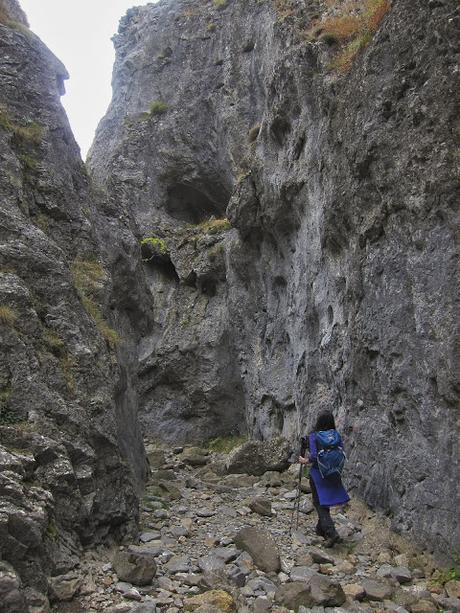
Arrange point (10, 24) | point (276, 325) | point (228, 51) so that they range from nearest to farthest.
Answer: point (10, 24) < point (276, 325) < point (228, 51)

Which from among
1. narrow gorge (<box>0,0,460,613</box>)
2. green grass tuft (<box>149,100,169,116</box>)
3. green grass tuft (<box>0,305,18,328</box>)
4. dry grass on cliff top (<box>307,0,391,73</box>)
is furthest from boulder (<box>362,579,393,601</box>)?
green grass tuft (<box>149,100,169,116</box>)

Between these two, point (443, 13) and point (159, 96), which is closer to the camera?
point (443, 13)

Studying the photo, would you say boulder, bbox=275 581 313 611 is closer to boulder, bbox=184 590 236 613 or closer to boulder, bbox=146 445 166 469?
boulder, bbox=184 590 236 613

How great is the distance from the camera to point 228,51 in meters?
34.7

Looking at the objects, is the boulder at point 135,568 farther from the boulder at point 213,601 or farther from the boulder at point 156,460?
the boulder at point 156,460

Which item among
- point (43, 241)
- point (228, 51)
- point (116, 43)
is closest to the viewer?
point (43, 241)

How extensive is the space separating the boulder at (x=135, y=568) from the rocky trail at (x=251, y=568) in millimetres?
14

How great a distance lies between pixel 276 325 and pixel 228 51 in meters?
21.7

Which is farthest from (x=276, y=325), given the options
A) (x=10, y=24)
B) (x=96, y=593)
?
(x=96, y=593)

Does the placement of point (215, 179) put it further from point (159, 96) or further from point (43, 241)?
point (43, 241)

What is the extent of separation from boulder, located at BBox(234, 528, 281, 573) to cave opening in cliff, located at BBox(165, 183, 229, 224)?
94.0 feet

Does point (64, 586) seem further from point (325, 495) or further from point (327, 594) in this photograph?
point (325, 495)

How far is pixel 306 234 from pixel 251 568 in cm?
1184

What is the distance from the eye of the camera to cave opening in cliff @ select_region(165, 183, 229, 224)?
36062 mm
